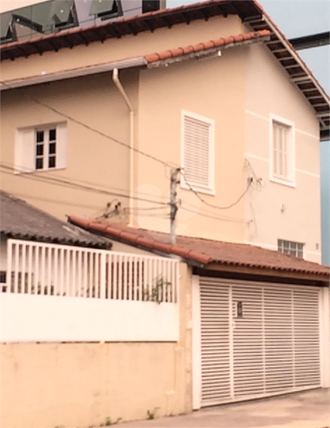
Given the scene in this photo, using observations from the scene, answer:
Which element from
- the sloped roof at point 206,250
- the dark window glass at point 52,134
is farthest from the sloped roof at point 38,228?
the dark window glass at point 52,134

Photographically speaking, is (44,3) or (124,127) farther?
(44,3)

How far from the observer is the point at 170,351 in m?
12.9

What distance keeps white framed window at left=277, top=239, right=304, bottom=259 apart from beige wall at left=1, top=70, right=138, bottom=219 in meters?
5.38

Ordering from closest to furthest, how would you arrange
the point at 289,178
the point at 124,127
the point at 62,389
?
the point at 62,389
the point at 124,127
the point at 289,178

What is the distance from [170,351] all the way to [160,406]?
0.90 meters

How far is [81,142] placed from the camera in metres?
16.4

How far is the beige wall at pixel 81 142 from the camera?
1586 centimetres

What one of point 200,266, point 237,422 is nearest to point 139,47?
point 200,266

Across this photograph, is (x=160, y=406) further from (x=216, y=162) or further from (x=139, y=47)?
(x=139, y=47)

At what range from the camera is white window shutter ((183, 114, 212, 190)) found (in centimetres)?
1670

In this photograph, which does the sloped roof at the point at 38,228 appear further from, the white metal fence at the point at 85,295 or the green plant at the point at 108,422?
the green plant at the point at 108,422

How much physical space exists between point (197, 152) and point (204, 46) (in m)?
2.25

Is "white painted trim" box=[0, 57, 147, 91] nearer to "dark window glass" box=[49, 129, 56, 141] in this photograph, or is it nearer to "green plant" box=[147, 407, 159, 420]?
"dark window glass" box=[49, 129, 56, 141]

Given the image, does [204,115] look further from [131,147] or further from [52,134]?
[52,134]
